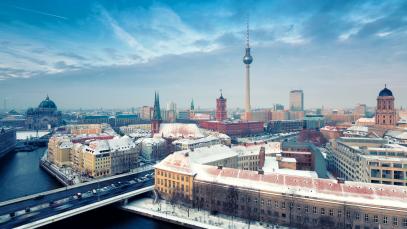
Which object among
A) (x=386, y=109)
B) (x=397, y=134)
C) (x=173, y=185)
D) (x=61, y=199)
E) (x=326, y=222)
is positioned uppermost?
(x=386, y=109)

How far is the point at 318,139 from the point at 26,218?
11449 cm

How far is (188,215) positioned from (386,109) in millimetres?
104297

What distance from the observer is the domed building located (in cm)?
10791

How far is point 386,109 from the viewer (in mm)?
111062

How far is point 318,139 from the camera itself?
122438mm

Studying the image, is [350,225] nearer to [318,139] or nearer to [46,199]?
[46,199]

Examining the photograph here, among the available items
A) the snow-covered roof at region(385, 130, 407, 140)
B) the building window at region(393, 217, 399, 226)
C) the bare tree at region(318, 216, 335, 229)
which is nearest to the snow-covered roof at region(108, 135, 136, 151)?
the bare tree at region(318, 216, 335, 229)

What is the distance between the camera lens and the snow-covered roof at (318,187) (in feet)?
119

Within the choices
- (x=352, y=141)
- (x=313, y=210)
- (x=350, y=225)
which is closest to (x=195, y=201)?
(x=313, y=210)

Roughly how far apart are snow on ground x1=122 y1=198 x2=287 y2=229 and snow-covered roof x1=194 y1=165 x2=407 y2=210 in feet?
18.4

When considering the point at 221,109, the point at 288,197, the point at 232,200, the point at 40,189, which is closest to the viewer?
the point at 288,197

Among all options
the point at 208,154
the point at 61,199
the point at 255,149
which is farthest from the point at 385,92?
the point at 61,199

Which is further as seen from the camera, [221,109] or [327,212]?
[221,109]

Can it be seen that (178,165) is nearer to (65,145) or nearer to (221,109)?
(65,145)
